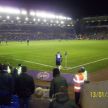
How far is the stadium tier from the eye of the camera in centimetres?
11574

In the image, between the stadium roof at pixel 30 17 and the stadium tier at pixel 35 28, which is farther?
the stadium tier at pixel 35 28

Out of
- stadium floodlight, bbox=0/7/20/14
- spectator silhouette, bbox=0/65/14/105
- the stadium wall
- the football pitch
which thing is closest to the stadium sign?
the football pitch

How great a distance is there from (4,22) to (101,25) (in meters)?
50.2

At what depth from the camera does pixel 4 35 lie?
116 metres

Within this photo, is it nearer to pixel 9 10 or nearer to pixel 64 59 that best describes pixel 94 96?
pixel 64 59

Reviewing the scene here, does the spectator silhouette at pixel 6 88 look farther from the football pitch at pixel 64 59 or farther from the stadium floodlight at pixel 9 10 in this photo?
the stadium floodlight at pixel 9 10

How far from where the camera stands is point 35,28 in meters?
131

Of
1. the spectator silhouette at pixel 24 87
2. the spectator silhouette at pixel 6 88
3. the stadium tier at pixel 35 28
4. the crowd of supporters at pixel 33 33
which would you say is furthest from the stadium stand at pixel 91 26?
the spectator silhouette at pixel 6 88

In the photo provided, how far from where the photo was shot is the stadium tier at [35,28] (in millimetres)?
115738

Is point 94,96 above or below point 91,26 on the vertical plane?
below

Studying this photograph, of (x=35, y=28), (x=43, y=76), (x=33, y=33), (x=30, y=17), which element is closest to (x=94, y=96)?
(x=43, y=76)

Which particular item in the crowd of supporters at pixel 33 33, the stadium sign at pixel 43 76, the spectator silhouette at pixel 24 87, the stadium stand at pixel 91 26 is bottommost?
the stadium sign at pixel 43 76

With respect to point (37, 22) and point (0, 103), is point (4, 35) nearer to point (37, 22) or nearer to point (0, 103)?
point (37, 22)

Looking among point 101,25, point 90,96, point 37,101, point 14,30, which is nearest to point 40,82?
point 37,101
